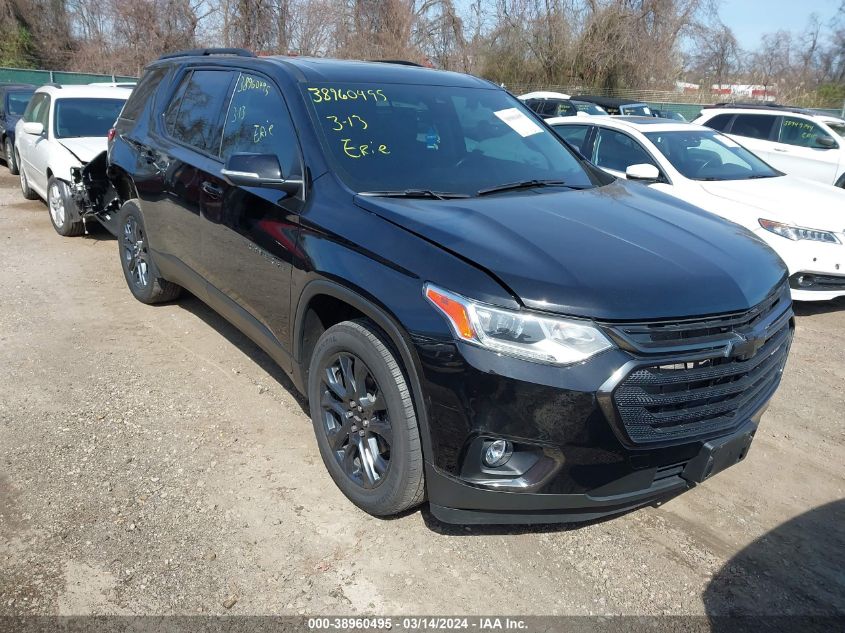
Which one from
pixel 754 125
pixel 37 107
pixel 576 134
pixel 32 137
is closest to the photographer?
pixel 576 134

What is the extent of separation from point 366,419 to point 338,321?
0.52 m

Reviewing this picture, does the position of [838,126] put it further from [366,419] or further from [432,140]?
[366,419]

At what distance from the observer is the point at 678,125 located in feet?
24.0

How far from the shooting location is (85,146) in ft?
24.5

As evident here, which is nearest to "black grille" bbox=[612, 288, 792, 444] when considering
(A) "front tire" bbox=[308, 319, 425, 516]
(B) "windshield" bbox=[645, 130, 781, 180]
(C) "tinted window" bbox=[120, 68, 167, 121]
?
(A) "front tire" bbox=[308, 319, 425, 516]

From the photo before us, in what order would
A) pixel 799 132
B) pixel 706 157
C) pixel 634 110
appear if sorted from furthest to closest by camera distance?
pixel 634 110, pixel 799 132, pixel 706 157

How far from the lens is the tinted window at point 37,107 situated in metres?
8.45

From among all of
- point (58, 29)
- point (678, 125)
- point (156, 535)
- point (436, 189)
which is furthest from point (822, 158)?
point (58, 29)

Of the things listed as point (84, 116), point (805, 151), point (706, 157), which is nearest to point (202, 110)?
point (84, 116)

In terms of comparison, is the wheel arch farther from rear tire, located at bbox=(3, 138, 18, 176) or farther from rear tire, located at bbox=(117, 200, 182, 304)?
rear tire, located at bbox=(3, 138, 18, 176)

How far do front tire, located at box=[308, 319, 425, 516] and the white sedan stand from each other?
3109mm

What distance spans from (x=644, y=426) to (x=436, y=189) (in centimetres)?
143

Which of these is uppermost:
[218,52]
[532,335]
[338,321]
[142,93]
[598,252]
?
[218,52]

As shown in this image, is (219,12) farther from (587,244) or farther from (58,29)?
(587,244)
